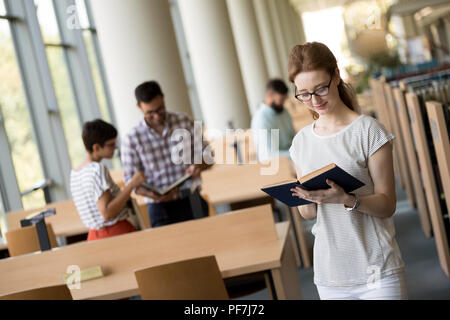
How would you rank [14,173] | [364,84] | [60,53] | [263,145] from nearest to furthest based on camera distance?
[263,145]
[14,173]
[60,53]
[364,84]

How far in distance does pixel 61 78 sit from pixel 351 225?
6693 mm

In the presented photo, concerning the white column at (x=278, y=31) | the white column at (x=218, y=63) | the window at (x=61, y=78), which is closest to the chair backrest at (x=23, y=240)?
the window at (x=61, y=78)

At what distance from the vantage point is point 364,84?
15750 mm

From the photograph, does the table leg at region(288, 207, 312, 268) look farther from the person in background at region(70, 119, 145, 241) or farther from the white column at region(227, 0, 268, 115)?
the white column at region(227, 0, 268, 115)

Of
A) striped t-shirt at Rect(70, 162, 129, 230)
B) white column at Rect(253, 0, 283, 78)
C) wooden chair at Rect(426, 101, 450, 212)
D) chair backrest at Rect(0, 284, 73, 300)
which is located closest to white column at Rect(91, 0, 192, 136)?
striped t-shirt at Rect(70, 162, 129, 230)

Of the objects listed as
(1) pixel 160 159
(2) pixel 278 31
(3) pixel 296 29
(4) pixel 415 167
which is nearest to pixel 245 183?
(1) pixel 160 159

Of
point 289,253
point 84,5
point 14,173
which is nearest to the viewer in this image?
point 289,253

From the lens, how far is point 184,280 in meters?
2.49

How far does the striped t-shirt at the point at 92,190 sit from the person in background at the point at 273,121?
221 centimetres

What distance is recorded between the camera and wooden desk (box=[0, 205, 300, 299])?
10.2 feet
